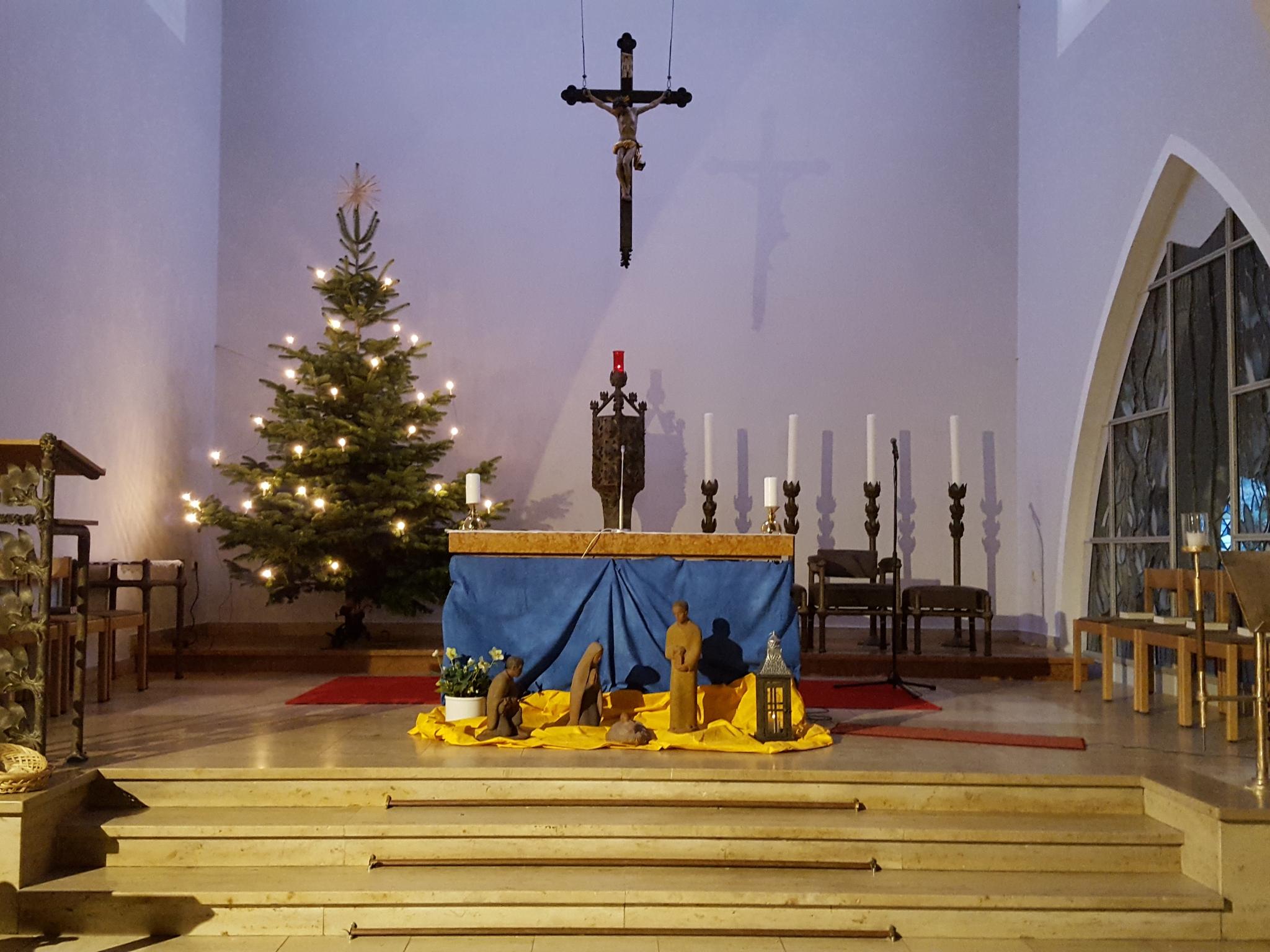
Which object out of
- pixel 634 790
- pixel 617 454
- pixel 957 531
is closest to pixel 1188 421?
pixel 957 531

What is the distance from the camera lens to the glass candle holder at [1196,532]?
538 cm

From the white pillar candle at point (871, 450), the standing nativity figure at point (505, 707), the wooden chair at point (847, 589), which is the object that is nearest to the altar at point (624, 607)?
the standing nativity figure at point (505, 707)

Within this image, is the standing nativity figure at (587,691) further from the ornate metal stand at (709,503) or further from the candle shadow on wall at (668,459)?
the candle shadow on wall at (668,459)

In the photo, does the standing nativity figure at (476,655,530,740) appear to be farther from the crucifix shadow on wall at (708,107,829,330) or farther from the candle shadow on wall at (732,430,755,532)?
the crucifix shadow on wall at (708,107,829,330)

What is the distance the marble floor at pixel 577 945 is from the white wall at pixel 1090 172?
13.0 feet

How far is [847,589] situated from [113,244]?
5.58m

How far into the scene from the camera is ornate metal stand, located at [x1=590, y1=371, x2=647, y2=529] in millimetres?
7254

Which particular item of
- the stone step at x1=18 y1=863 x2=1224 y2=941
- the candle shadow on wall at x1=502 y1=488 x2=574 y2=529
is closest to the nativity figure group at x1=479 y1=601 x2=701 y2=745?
the stone step at x1=18 y1=863 x2=1224 y2=941

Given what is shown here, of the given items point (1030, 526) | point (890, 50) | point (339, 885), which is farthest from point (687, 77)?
point (339, 885)

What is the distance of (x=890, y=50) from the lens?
9.77 meters

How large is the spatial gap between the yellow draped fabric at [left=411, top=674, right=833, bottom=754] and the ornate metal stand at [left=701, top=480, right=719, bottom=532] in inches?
125

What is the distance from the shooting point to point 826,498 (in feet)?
31.3

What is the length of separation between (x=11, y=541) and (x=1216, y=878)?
14.9 ft

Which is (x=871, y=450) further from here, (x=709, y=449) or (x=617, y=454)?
(x=617, y=454)
